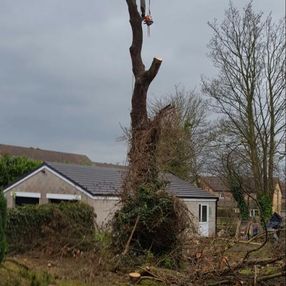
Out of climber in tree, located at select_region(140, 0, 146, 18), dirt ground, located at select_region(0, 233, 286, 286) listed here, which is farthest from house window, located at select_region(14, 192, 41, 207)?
climber in tree, located at select_region(140, 0, 146, 18)

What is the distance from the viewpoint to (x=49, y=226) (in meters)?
14.8

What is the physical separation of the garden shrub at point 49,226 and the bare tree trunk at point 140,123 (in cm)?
239

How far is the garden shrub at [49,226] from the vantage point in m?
14.2

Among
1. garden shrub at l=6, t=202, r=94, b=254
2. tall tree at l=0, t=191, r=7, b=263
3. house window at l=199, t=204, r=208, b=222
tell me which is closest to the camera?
tall tree at l=0, t=191, r=7, b=263

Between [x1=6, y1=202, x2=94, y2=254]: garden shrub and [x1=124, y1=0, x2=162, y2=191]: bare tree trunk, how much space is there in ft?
7.83

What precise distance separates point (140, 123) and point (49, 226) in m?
4.19

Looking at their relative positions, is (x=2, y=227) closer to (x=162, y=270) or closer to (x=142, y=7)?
(x=162, y=270)

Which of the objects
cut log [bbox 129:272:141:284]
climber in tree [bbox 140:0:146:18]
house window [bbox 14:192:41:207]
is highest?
climber in tree [bbox 140:0:146:18]

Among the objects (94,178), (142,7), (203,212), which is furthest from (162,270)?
(203,212)

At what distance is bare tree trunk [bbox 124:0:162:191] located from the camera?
1285 centimetres

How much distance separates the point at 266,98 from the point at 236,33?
4622 mm

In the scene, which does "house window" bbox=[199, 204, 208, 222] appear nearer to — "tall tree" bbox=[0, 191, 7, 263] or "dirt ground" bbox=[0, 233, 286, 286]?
"dirt ground" bbox=[0, 233, 286, 286]

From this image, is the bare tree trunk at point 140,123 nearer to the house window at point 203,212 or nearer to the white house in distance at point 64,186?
the white house in distance at point 64,186

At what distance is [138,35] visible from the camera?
44.9ft
